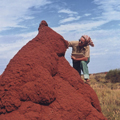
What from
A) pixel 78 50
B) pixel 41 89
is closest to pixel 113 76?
pixel 78 50

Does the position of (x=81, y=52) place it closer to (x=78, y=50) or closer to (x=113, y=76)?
(x=78, y=50)

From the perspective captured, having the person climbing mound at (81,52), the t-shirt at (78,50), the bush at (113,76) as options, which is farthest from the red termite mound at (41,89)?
the bush at (113,76)

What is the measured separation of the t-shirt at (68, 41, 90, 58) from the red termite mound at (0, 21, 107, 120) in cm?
176

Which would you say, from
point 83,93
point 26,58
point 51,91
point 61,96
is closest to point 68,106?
point 61,96

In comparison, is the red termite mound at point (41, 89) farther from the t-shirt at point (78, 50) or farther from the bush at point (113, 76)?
the bush at point (113, 76)

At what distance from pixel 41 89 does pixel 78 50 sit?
9.48 ft

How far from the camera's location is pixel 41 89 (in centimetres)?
281

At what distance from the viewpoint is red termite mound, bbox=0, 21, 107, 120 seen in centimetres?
276

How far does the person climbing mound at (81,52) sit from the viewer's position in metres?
5.22

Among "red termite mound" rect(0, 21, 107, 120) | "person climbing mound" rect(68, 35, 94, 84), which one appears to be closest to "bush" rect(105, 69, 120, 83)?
"person climbing mound" rect(68, 35, 94, 84)

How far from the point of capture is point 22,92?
2.82 metres

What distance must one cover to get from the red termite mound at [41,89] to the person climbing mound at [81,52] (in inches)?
62.9

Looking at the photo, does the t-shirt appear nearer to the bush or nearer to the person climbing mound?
the person climbing mound

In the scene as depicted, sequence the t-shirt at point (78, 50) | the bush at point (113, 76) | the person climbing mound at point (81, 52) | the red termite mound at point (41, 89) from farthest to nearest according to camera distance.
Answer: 1. the bush at point (113, 76)
2. the t-shirt at point (78, 50)
3. the person climbing mound at point (81, 52)
4. the red termite mound at point (41, 89)
